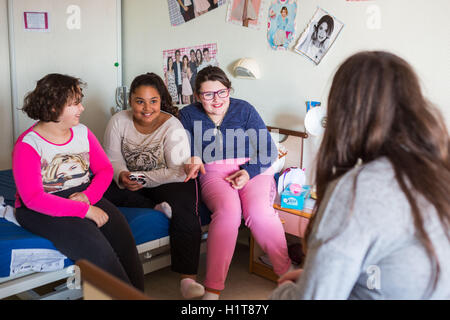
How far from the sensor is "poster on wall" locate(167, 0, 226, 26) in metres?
2.83

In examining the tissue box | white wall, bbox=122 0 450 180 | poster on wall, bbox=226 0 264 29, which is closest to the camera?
white wall, bbox=122 0 450 180

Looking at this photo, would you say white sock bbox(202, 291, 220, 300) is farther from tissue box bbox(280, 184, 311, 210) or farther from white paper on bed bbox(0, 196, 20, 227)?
white paper on bed bbox(0, 196, 20, 227)

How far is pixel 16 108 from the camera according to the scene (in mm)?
2961

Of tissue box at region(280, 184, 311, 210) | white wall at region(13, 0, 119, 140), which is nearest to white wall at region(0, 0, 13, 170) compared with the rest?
white wall at region(13, 0, 119, 140)

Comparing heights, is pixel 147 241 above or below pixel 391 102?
below

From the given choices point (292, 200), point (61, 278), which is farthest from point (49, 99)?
point (292, 200)

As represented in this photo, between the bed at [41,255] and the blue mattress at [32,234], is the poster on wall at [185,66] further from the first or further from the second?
the bed at [41,255]

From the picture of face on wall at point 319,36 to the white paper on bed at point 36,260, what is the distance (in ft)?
5.40

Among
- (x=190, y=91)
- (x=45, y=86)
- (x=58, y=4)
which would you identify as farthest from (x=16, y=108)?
(x=45, y=86)

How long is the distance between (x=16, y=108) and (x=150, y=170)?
53.1 inches

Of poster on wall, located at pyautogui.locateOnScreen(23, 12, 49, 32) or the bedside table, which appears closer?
the bedside table

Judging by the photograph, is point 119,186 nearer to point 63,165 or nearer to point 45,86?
point 63,165

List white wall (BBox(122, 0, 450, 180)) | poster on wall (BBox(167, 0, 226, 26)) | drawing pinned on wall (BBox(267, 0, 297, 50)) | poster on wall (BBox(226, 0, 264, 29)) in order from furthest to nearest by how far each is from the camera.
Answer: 1. poster on wall (BBox(167, 0, 226, 26))
2. poster on wall (BBox(226, 0, 264, 29))
3. drawing pinned on wall (BBox(267, 0, 297, 50))
4. white wall (BBox(122, 0, 450, 180))

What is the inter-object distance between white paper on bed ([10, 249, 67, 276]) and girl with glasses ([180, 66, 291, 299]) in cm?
66
